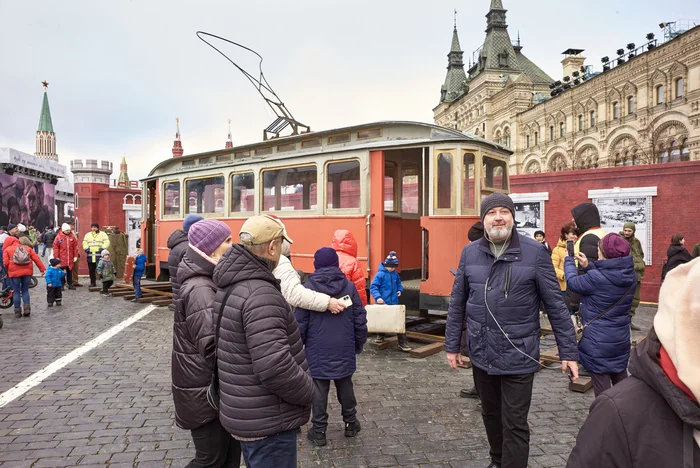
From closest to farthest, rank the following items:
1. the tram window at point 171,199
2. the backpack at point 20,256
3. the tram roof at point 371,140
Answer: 1. the tram roof at point 371,140
2. the backpack at point 20,256
3. the tram window at point 171,199

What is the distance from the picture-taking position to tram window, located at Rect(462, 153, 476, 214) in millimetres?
7699

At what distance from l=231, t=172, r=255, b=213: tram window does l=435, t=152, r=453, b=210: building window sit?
13.6 ft

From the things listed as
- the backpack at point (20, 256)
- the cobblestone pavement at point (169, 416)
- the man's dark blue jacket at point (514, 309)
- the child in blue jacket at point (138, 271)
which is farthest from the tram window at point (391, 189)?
the backpack at point (20, 256)

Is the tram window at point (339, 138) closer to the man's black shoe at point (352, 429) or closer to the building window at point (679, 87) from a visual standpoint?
the man's black shoe at point (352, 429)

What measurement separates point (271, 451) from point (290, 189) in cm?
732

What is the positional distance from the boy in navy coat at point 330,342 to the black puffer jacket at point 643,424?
300cm

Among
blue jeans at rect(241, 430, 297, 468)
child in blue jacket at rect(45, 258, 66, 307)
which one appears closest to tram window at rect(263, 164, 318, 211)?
child in blue jacket at rect(45, 258, 66, 307)

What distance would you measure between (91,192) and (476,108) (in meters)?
58.1

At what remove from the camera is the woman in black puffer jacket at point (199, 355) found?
281 cm

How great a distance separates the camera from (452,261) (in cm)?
749

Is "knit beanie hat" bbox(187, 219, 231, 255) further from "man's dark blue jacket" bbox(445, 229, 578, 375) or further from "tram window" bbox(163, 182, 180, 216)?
"tram window" bbox(163, 182, 180, 216)

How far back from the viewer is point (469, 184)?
307 inches

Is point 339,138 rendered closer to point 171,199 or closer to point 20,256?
point 171,199

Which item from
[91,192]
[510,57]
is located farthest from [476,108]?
[91,192]
